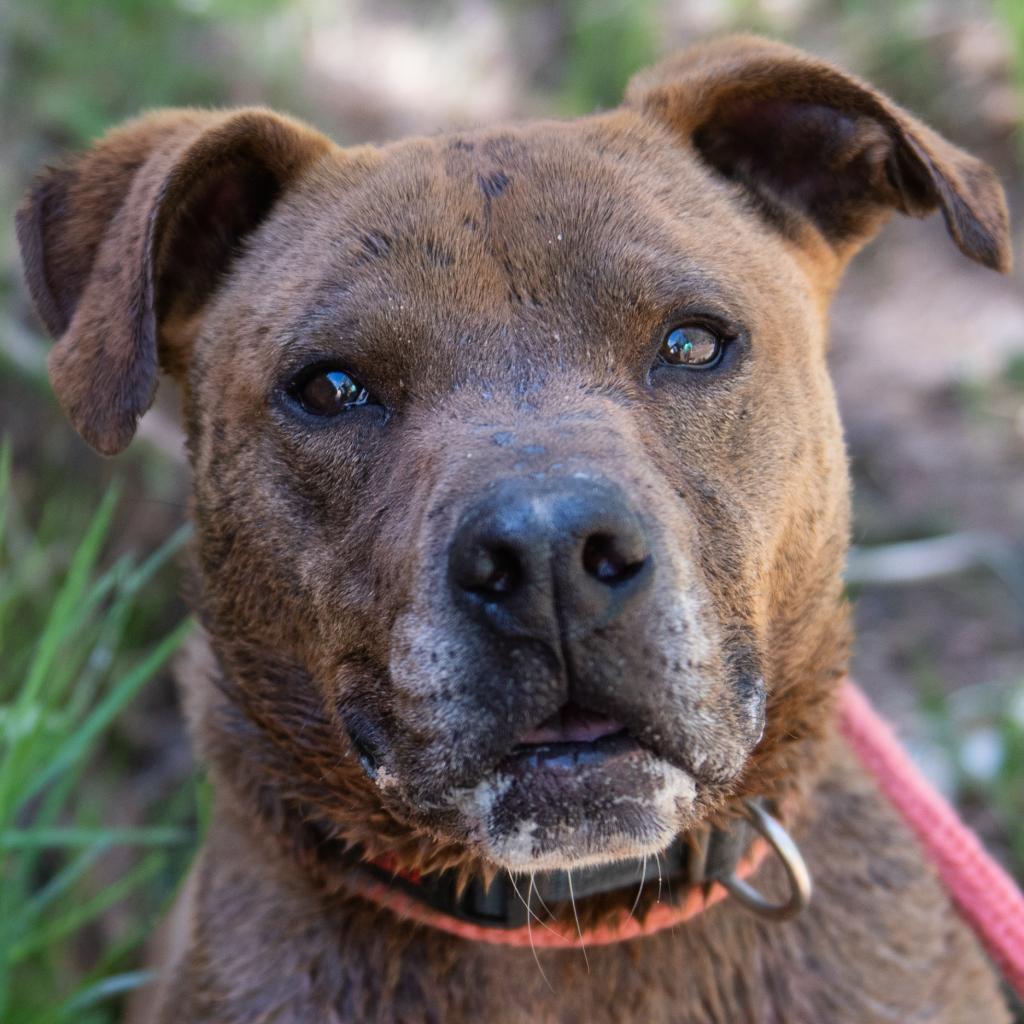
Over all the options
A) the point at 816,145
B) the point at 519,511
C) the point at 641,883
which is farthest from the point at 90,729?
the point at 816,145

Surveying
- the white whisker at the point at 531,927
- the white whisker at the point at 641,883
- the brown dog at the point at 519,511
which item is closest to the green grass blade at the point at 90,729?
the brown dog at the point at 519,511

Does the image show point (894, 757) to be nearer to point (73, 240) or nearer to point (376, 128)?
point (73, 240)

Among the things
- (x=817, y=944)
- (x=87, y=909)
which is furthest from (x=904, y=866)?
(x=87, y=909)

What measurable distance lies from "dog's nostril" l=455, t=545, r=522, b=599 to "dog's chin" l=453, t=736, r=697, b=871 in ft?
0.92

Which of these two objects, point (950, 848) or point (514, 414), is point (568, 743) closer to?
point (514, 414)

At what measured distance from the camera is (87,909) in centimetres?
300

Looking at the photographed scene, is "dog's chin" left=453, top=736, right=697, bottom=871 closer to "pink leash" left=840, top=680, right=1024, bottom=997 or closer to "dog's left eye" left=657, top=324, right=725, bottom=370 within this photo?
"dog's left eye" left=657, top=324, right=725, bottom=370

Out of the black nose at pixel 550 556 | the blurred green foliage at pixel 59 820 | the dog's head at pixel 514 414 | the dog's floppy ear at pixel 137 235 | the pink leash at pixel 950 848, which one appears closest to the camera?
the black nose at pixel 550 556

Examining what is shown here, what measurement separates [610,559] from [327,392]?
0.74m

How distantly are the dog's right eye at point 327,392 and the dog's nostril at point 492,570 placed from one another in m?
0.55

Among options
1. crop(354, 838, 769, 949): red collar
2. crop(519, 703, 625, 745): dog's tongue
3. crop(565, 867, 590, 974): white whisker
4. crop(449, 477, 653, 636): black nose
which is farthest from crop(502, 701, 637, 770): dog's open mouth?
crop(354, 838, 769, 949): red collar

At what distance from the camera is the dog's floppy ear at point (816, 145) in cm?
250

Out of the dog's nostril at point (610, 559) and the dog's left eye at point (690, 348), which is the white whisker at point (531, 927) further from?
the dog's left eye at point (690, 348)

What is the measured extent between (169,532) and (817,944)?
3.24m
